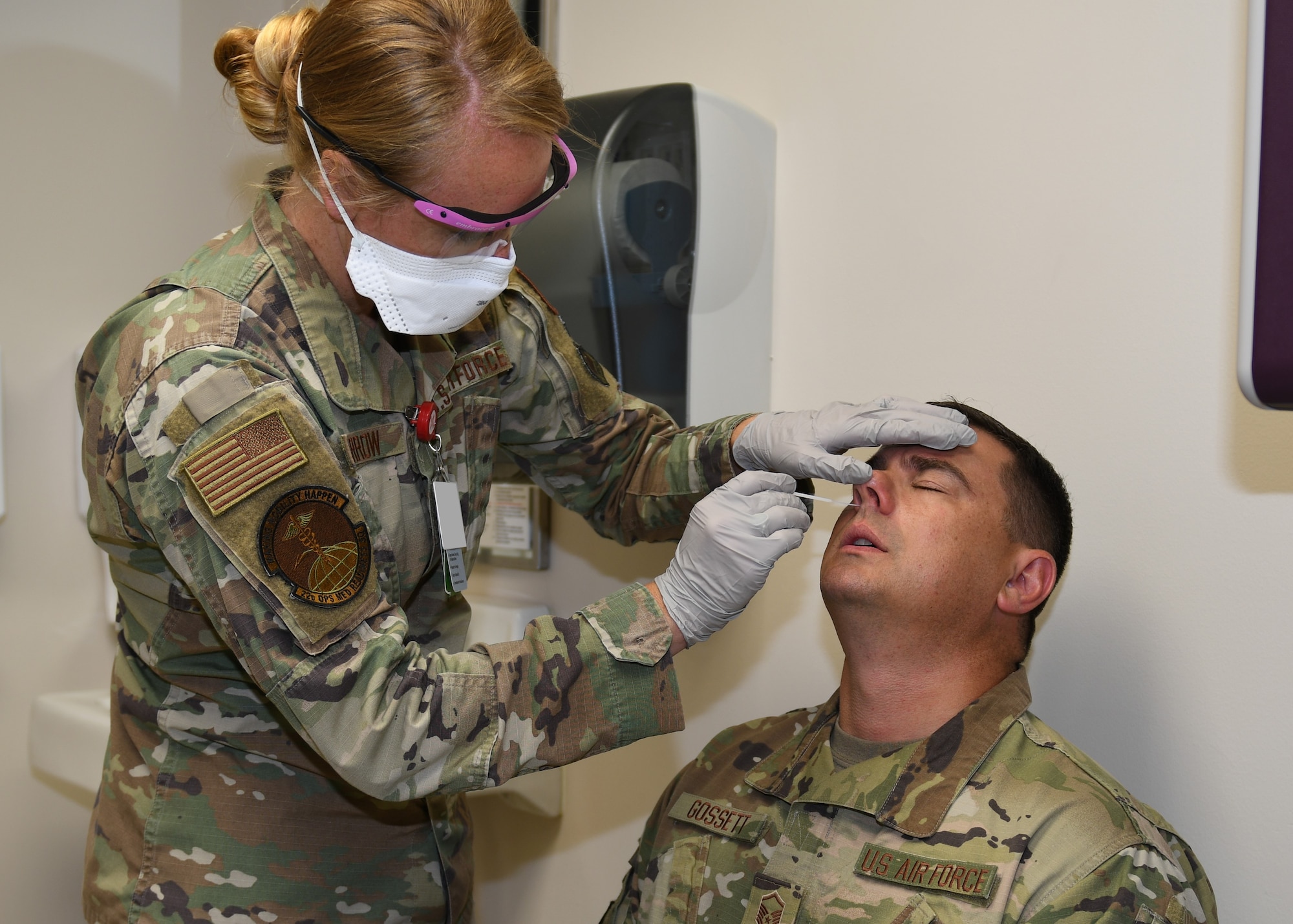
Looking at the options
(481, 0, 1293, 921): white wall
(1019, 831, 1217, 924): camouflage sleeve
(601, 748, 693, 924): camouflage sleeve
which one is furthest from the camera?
(601, 748, 693, 924): camouflage sleeve

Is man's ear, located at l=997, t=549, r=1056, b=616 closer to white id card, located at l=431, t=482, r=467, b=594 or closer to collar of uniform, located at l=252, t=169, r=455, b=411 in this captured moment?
white id card, located at l=431, t=482, r=467, b=594

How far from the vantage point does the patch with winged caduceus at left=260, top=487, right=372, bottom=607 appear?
1.17 metres

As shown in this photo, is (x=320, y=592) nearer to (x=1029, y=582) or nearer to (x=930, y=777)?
(x=930, y=777)

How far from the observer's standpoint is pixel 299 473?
1.19 metres

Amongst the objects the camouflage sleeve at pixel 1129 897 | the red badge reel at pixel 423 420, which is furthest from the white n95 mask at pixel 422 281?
the camouflage sleeve at pixel 1129 897

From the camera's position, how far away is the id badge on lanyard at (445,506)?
1440mm

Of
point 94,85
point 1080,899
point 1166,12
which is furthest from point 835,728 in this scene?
point 94,85

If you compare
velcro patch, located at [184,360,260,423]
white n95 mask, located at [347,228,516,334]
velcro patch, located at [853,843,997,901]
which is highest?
white n95 mask, located at [347,228,516,334]

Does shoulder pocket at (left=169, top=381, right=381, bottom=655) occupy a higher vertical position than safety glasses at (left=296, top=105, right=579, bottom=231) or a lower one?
lower

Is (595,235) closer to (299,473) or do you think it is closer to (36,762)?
(299,473)

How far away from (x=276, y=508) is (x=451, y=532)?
1.06ft

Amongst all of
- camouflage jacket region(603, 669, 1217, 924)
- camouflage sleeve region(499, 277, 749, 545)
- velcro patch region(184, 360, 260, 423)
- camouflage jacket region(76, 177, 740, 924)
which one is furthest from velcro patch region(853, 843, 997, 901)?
velcro patch region(184, 360, 260, 423)

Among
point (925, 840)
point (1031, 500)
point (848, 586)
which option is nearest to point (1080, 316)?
point (1031, 500)

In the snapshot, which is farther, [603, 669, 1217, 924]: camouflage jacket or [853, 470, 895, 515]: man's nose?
[853, 470, 895, 515]: man's nose
